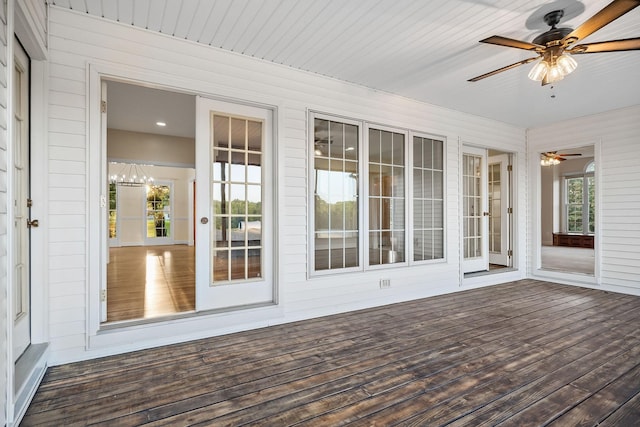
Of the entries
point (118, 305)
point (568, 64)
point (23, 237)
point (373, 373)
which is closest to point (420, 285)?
point (373, 373)

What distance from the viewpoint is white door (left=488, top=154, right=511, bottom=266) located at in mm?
6230

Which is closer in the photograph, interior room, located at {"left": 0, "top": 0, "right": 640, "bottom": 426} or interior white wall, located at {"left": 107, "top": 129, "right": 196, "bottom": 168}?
interior room, located at {"left": 0, "top": 0, "right": 640, "bottom": 426}

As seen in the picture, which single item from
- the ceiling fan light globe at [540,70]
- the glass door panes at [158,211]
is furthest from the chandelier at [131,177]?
the ceiling fan light globe at [540,70]

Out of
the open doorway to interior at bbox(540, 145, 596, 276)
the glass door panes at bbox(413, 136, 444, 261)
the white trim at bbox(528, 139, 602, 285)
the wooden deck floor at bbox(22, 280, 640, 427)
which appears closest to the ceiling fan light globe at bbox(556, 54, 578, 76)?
the glass door panes at bbox(413, 136, 444, 261)

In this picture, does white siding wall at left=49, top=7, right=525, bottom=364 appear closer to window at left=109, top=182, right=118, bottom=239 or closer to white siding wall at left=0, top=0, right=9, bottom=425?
white siding wall at left=0, top=0, right=9, bottom=425

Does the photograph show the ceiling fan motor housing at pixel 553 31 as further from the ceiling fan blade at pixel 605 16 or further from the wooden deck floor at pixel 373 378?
the wooden deck floor at pixel 373 378

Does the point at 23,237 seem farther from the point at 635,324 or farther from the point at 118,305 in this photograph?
the point at 635,324

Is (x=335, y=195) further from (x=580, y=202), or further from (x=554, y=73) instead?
(x=580, y=202)

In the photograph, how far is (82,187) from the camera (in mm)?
2693

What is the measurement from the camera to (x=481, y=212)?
5.76 meters

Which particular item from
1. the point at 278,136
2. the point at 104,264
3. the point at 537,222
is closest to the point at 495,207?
the point at 537,222

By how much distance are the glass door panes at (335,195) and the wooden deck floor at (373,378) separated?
0.78 m

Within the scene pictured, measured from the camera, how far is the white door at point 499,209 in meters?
6.23

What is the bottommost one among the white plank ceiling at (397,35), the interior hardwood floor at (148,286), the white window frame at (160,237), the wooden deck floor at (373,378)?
the wooden deck floor at (373,378)
